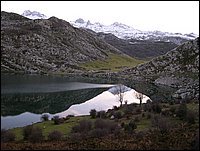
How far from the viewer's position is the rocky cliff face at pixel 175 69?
470 ft

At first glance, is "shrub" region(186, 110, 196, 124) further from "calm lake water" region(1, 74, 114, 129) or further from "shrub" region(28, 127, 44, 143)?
"calm lake water" region(1, 74, 114, 129)

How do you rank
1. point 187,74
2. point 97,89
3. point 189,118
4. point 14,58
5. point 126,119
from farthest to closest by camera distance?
1. point 14,58
2. point 187,74
3. point 97,89
4. point 126,119
5. point 189,118

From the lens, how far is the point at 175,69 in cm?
15788

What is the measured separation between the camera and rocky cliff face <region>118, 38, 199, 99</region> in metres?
143

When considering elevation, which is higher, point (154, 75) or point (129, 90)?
point (154, 75)

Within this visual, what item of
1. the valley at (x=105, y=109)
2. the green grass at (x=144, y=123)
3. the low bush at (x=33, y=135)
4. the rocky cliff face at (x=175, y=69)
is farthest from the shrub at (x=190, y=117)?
the rocky cliff face at (x=175, y=69)

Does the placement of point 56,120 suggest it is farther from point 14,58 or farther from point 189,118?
point 14,58

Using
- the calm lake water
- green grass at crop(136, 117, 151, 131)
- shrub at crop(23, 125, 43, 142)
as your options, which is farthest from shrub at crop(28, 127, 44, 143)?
green grass at crop(136, 117, 151, 131)

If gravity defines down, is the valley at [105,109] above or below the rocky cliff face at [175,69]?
below

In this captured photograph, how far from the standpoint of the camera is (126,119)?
58000mm

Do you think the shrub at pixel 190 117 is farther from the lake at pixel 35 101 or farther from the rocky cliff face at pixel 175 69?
the rocky cliff face at pixel 175 69

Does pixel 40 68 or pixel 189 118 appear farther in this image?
pixel 40 68

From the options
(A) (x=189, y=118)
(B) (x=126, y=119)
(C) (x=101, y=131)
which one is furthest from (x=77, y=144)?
(B) (x=126, y=119)

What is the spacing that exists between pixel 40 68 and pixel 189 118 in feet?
495
